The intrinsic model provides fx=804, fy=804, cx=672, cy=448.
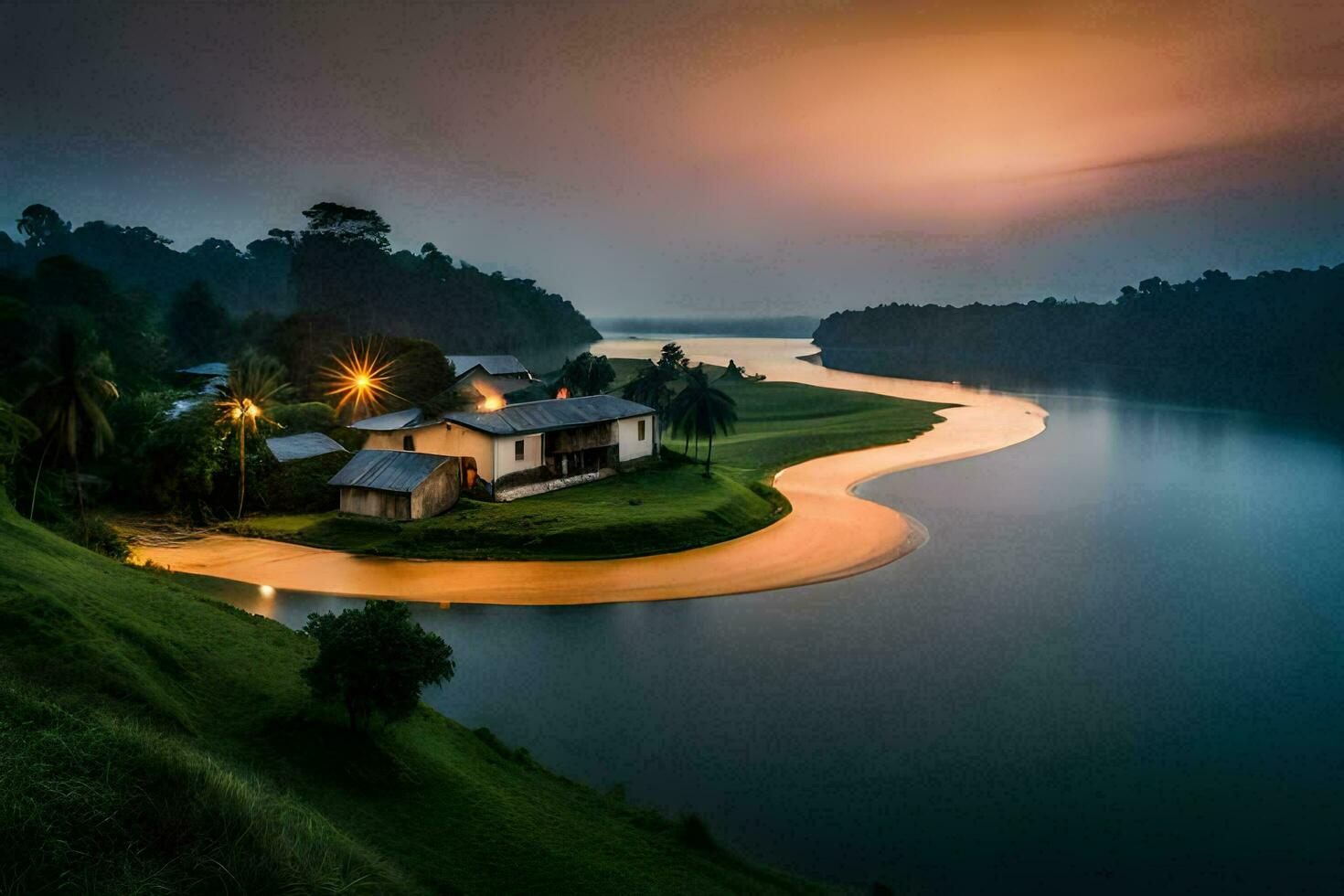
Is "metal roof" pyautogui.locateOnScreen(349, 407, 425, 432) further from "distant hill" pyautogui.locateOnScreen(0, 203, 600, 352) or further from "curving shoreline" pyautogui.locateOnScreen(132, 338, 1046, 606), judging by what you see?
"distant hill" pyautogui.locateOnScreen(0, 203, 600, 352)

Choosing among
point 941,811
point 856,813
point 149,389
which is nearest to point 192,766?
point 856,813

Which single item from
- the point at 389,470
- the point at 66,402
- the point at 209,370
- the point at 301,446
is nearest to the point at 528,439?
the point at 389,470

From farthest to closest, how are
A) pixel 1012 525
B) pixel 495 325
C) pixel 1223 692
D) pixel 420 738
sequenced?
pixel 495 325
pixel 1012 525
pixel 1223 692
pixel 420 738

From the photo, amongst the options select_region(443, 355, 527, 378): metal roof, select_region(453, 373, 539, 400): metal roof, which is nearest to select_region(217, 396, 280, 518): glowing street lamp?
select_region(453, 373, 539, 400): metal roof

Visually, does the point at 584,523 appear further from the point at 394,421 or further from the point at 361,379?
the point at 361,379

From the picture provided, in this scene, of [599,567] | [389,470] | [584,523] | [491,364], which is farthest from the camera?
[491,364]

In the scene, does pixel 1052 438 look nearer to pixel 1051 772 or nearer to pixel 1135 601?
pixel 1135 601
